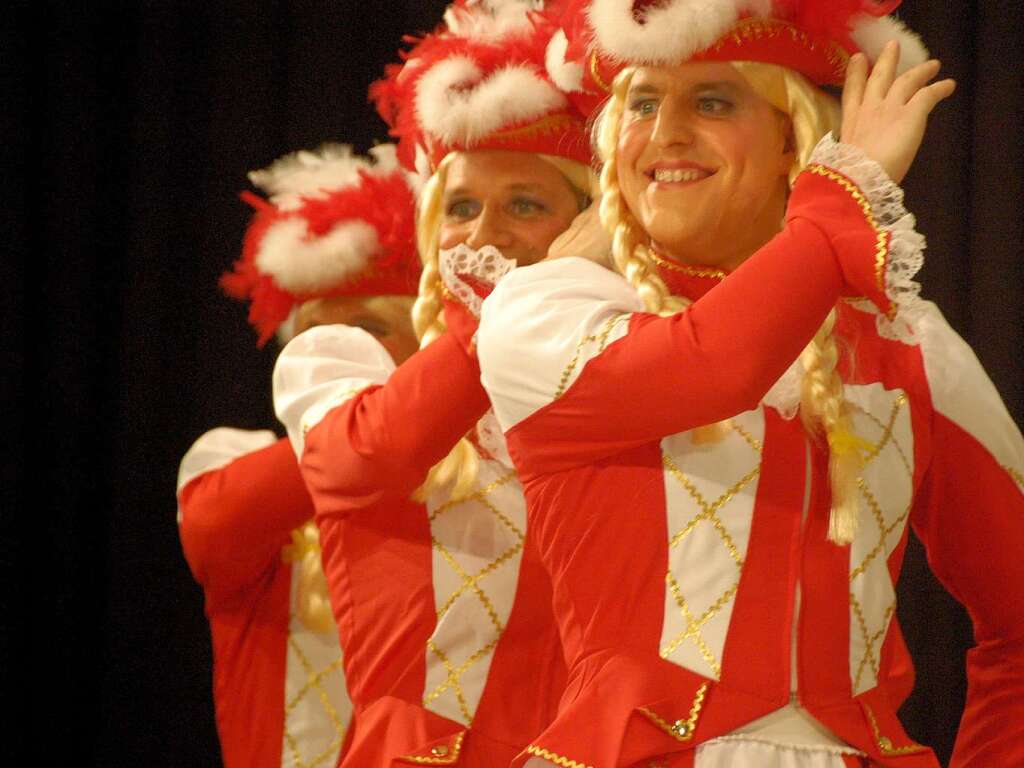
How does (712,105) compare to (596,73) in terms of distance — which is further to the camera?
(596,73)

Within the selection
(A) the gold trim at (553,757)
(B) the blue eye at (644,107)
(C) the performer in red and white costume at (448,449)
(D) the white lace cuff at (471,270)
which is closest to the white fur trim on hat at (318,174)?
(C) the performer in red and white costume at (448,449)

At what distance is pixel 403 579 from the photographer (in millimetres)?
2105

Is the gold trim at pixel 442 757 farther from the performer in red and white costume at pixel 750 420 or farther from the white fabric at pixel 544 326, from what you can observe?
the white fabric at pixel 544 326

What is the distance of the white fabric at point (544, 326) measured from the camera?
155cm

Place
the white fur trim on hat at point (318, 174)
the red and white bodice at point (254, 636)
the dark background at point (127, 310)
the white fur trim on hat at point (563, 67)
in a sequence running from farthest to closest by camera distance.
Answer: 1. the dark background at point (127, 310)
2. the white fur trim on hat at point (318, 174)
3. the red and white bodice at point (254, 636)
4. the white fur trim on hat at point (563, 67)

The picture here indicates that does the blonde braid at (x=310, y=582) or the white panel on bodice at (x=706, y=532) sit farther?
the blonde braid at (x=310, y=582)

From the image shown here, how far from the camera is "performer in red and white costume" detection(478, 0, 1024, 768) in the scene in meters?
1.47

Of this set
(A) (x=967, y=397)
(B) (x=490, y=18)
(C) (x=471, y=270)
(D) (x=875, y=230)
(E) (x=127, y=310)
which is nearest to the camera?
(D) (x=875, y=230)

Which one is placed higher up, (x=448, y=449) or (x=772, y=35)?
(x=772, y=35)

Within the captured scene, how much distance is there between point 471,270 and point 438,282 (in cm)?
37

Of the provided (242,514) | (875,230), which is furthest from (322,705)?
(875,230)

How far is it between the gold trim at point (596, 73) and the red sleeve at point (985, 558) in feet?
1.85

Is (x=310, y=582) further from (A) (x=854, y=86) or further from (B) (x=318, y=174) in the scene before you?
(A) (x=854, y=86)

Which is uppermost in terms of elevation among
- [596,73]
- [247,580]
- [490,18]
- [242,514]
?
[490,18]
